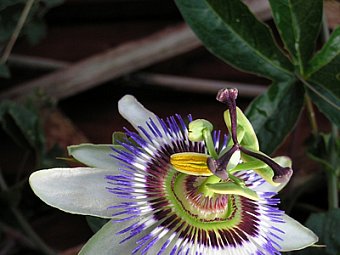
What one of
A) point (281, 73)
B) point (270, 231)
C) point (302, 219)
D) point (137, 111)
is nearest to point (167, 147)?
point (137, 111)

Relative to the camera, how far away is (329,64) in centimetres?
128

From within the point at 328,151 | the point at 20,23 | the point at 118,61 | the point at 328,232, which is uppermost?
the point at 20,23

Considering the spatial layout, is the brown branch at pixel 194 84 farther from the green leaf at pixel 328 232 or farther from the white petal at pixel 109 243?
the white petal at pixel 109 243

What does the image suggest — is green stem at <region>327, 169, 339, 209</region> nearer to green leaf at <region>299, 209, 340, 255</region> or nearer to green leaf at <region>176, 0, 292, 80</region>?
green leaf at <region>299, 209, 340, 255</region>

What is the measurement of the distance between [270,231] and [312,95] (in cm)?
34

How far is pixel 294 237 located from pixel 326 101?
31 centimetres

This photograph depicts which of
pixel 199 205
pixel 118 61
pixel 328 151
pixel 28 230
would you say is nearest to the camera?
pixel 199 205

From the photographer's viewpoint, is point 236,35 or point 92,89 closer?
point 236,35

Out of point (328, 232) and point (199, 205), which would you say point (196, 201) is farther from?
point (328, 232)

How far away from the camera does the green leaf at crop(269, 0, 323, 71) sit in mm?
1258

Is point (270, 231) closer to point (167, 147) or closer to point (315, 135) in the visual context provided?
point (167, 147)

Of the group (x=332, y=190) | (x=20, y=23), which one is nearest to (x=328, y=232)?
(x=332, y=190)

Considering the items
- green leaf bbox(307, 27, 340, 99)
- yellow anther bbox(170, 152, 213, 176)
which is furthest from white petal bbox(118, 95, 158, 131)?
green leaf bbox(307, 27, 340, 99)

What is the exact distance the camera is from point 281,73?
132 centimetres
